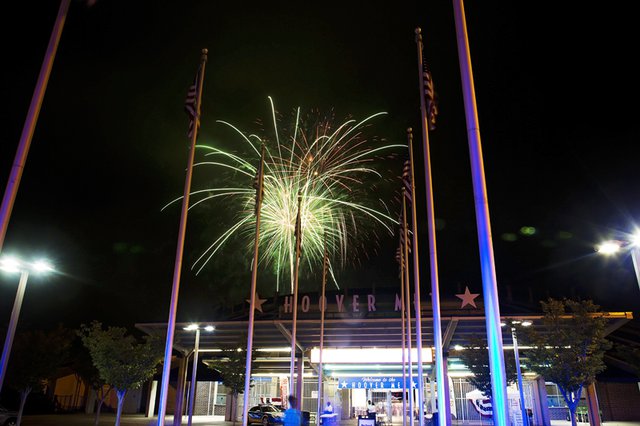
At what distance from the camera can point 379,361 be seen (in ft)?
148

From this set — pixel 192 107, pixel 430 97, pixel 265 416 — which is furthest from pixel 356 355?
pixel 430 97

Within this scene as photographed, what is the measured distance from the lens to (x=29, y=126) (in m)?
13.4

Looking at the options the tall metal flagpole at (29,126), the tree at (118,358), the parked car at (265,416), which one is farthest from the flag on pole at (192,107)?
the parked car at (265,416)

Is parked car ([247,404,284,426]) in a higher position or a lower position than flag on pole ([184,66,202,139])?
lower

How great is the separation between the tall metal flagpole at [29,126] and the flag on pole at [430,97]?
10.2 m

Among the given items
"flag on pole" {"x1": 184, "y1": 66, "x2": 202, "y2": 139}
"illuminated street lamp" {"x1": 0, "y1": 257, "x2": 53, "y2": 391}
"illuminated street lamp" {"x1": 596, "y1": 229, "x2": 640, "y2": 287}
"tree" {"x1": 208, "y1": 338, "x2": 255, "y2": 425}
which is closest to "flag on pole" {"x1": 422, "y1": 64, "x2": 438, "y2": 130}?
"flag on pole" {"x1": 184, "y1": 66, "x2": 202, "y2": 139}

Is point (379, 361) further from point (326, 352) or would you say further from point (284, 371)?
point (284, 371)

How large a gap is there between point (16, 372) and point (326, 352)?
23.8 metres

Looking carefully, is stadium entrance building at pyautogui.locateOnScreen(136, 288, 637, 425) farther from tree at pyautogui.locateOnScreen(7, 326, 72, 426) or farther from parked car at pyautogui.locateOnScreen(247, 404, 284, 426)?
tree at pyautogui.locateOnScreen(7, 326, 72, 426)

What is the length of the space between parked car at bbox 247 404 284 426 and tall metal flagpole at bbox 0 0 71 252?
2940 centimetres

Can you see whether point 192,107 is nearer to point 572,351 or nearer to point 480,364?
point 572,351

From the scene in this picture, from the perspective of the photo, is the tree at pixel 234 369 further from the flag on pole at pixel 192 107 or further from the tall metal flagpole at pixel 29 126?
the tall metal flagpole at pixel 29 126

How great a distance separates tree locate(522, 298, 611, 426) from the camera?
1046 inches

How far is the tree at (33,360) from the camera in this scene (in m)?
33.3
